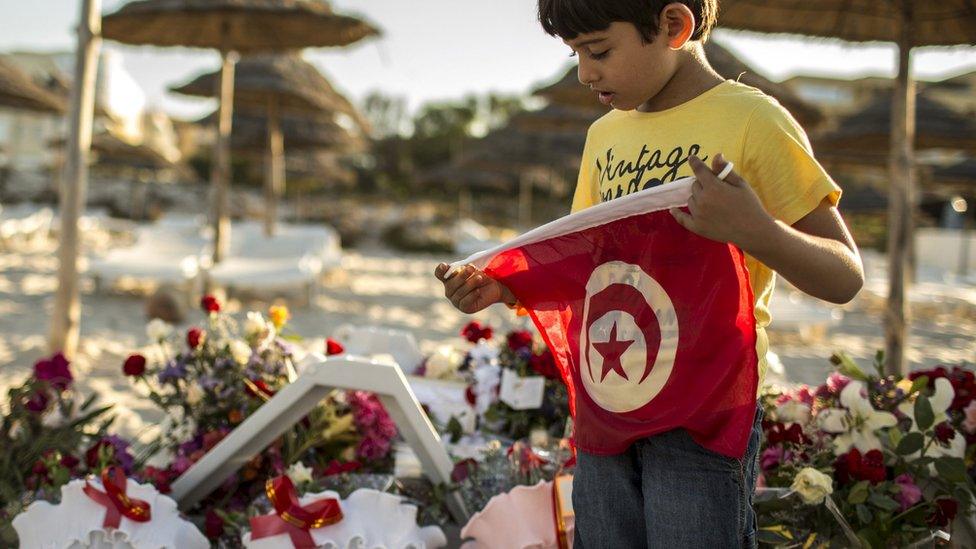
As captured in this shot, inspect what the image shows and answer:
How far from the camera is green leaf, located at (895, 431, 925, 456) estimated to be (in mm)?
1749

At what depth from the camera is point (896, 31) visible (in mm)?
4039

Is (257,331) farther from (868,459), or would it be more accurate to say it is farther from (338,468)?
(868,459)

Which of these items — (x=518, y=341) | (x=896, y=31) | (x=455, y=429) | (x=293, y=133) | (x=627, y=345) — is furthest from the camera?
(x=293, y=133)

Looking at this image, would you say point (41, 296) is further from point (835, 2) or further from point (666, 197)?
point (666, 197)

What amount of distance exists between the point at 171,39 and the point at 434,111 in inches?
1355

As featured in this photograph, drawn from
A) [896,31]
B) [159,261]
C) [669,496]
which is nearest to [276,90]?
[159,261]

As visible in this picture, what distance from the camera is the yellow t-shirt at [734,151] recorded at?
1066 mm

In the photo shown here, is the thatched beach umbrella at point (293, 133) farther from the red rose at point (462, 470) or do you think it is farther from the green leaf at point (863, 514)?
the green leaf at point (863, 514)

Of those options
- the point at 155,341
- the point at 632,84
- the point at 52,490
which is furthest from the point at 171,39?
the point at 632,84

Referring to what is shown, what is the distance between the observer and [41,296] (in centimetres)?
753

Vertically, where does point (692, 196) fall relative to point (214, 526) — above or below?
above

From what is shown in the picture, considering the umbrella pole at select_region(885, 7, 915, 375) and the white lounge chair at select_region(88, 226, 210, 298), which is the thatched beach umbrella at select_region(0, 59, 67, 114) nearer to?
the white lounge chair at select_region(88, 226, 210, 298)

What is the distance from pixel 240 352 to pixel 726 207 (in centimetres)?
168

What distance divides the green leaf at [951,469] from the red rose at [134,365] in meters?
2.13
